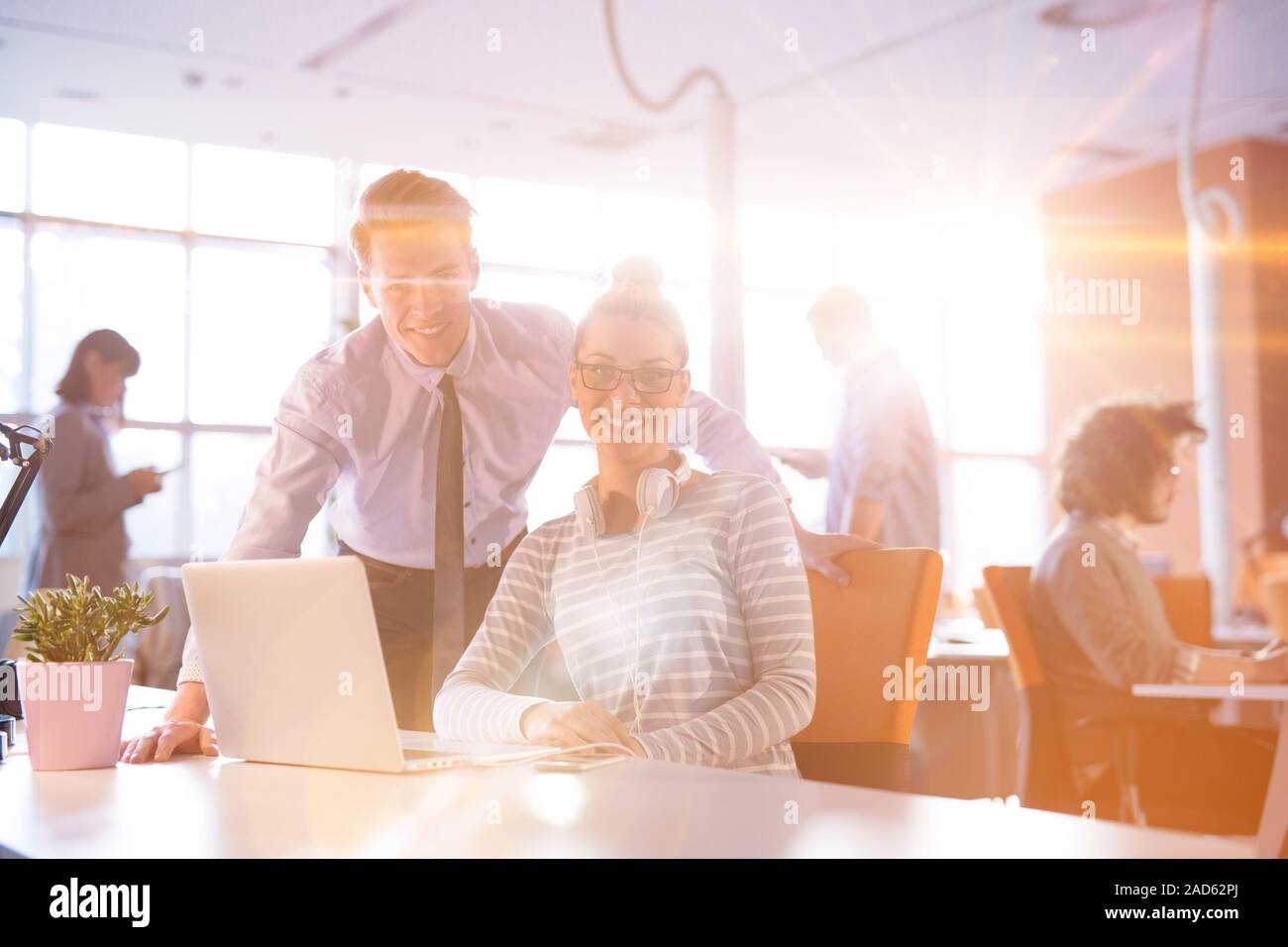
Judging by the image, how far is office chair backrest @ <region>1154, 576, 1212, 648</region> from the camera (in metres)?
3.85

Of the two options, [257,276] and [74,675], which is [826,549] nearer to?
[74,675]

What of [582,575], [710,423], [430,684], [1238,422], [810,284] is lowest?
[430,684]

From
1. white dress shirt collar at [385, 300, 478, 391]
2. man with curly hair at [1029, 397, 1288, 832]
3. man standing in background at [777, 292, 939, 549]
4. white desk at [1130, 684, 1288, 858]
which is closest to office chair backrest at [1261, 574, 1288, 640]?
man standing in background at [777, 292, 939, 549]

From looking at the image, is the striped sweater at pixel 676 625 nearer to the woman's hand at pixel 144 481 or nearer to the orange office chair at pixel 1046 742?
the orange office chair at pixel 1046 742

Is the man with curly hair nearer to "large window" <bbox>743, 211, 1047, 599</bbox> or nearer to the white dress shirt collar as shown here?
the white dress shirt collar

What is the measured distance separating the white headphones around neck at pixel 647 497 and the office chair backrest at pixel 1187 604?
2.72 meters

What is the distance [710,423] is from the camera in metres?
2.14

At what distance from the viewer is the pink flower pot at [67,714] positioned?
4.33ft

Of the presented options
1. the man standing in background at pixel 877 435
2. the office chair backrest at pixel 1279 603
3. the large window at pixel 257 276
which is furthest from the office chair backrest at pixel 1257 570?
the man standing in background at pixel 877 435

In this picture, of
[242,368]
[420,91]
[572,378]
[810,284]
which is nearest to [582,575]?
[572,378]

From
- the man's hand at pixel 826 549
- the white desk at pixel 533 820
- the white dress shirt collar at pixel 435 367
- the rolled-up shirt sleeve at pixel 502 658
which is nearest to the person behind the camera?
the white desk at pixel 533 820

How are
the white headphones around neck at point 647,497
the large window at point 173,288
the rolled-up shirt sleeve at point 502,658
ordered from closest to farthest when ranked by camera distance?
the rolled-up shirt sleeve at point 502,658 → the white headphones around neck at point 647,497 → the large window at point 173,288
